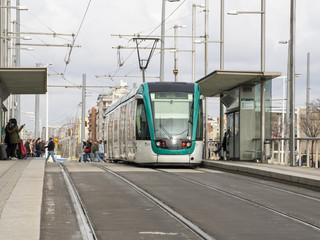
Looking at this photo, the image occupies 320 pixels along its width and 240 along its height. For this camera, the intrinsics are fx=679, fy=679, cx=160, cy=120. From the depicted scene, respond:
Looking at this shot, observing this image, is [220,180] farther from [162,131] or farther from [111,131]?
[111,131]

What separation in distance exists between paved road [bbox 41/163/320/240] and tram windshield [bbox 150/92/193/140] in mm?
5677

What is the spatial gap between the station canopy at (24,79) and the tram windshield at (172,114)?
175 inches

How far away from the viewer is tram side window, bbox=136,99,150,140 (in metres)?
22.9

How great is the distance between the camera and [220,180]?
57.5 feet

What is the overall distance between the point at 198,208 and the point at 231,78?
14527 millimetres

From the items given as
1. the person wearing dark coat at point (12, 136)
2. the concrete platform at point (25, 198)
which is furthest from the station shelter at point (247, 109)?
the person wearing dark coat at point (12, 136)

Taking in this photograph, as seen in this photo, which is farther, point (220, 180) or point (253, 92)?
point (253, 92)

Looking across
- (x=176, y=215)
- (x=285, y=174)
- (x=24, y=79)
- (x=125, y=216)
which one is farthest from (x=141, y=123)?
(x=125, y=216)

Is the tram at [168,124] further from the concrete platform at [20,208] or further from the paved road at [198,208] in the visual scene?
the concrete platform at [20,208]

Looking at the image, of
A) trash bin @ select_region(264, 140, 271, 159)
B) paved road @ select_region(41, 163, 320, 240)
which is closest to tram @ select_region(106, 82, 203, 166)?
trash bin @ select_region(264, 140, 271, 159)

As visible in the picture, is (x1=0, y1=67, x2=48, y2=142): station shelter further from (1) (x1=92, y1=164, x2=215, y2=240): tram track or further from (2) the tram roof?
(1) (x1=92, y1=164, x2=215, y2=240): tram track

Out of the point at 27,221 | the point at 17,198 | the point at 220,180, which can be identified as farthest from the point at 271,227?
the point at 220,180

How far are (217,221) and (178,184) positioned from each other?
643 cm

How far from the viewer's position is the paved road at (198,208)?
27.8 feet
